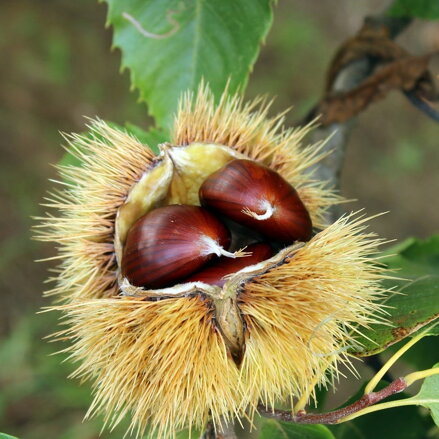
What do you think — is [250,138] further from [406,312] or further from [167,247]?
[406,312]

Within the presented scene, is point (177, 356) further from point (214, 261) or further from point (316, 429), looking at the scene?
point (316, 429)

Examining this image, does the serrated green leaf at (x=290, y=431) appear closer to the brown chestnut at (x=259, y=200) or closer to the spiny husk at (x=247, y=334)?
the spiny husk at (x=247, y=334)

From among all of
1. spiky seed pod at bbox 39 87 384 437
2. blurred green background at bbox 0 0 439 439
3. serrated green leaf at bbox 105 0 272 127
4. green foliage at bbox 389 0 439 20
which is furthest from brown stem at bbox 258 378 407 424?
blurred green background at bbox 0 0 439 439

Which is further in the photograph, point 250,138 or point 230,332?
point 250,138

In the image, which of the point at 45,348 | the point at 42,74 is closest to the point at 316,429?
the point at 45,348

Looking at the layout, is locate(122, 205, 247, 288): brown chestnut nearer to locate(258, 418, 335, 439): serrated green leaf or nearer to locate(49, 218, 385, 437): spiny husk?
locate(49, 218, 385, 437): spiny husk

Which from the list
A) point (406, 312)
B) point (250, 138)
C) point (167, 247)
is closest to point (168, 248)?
point (167, 247)
